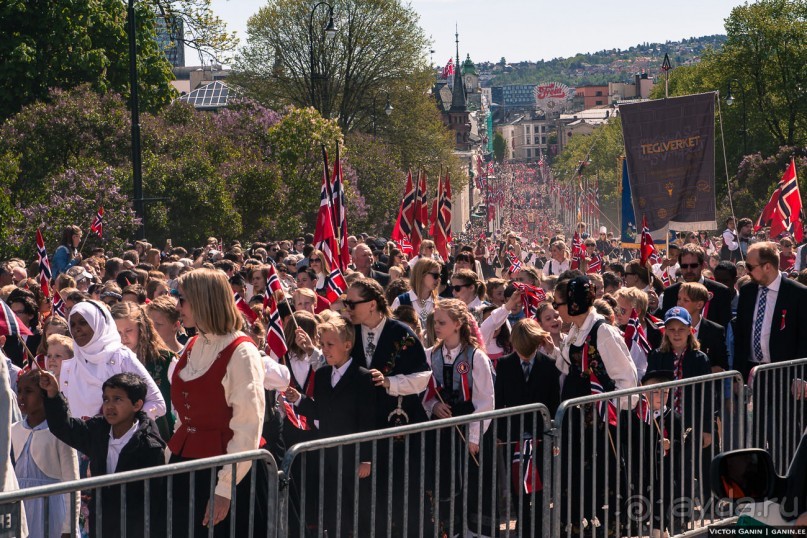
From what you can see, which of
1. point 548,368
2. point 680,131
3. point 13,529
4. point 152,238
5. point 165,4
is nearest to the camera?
point 13,529

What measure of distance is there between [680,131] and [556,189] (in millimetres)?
142007

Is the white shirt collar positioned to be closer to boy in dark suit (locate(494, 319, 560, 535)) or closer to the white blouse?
boy in dark suit (locate(494, 319, 560, 535))

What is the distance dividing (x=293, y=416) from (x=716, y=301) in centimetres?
421

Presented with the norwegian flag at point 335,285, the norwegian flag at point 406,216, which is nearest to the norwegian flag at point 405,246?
the norwegian flag at point 406,216

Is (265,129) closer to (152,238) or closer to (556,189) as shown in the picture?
(152,238)

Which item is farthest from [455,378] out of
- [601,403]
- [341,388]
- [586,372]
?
[601,403]

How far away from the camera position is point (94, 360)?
6945mm

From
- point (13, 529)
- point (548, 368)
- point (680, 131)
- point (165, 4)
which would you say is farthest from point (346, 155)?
point (13, 529)

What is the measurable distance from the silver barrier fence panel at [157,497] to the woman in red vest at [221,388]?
0.11 ft

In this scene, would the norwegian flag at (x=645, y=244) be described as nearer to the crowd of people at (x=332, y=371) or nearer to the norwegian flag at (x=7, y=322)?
the crowd of people at (x=332, y=371)

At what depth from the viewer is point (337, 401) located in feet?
23.0

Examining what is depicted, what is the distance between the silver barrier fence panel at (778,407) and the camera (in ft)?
25.2

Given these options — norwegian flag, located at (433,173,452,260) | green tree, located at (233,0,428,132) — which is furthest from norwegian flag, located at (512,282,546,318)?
green tree, located at (233,0,428,132)

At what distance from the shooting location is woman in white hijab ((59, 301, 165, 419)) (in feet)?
22.7
